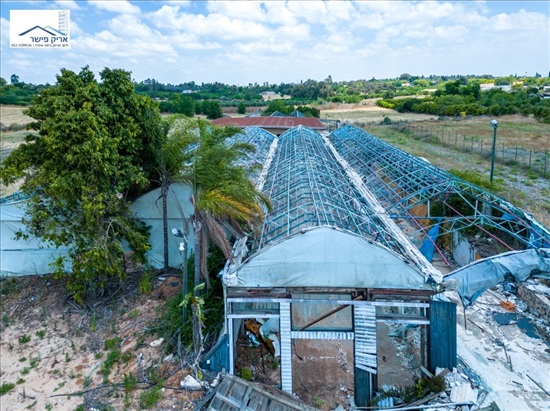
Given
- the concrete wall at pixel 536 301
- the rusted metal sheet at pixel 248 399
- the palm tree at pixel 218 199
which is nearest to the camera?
the rusted metal sheet at pixel 248 399

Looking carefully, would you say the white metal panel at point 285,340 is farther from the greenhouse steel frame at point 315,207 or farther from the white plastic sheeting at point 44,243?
the white plastic sheeting at point 44,243

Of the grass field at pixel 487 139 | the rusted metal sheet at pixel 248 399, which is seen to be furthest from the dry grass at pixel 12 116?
the rusted metal sheet at pixel 248 399

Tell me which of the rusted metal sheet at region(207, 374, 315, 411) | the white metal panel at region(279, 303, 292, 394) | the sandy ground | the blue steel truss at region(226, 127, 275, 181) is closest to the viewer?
the rusted metal sheet at region(207, 374, 315, 411)

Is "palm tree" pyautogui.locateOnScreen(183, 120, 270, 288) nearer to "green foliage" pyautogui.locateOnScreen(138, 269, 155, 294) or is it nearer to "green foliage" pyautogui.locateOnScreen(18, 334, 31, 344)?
"green foliage" pyautogui.locateOnScreen(138, 269, 155, 294)

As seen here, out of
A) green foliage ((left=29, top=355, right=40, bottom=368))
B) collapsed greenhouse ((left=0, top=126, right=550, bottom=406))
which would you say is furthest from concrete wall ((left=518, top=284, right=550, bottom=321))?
green foliage ((left=29, top=355, right=40, bottom=368))

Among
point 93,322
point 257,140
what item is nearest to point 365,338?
point 93,322

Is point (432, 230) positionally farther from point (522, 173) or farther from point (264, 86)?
point (264, 86)

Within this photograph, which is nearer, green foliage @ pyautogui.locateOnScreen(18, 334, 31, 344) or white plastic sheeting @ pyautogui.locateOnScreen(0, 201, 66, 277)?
green foliage @ pyautogui.locateOnScreen(18, 334, 31, 344)
